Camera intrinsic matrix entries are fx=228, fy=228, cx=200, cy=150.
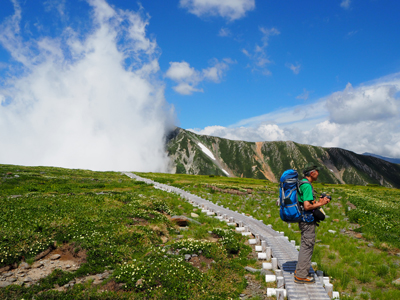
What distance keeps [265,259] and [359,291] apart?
13.5 feet

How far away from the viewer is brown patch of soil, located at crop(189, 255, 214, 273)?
10719 mm

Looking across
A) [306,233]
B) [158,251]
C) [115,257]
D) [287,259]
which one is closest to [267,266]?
[287,259]

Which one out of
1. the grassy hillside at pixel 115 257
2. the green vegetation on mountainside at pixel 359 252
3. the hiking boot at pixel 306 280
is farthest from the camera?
the green vegetation on mountainside at pixel 359 252

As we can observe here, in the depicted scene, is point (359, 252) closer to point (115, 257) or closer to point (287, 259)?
point (287, 259)

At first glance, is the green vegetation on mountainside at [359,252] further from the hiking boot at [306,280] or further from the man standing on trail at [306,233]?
the man standing on trail at [306,233]

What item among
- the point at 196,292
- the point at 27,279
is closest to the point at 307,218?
the point at 196,292

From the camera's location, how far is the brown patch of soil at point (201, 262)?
10.7m

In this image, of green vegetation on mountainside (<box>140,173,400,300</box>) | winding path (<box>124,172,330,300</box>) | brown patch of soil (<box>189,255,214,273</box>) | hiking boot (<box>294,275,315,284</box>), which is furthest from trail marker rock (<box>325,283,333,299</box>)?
brown patch of soil (<box>189,255,214,273</box>)

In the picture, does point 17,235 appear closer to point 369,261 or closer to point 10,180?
point 369,261

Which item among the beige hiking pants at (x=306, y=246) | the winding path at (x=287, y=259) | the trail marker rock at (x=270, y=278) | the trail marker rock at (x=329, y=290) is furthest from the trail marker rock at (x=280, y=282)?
the trail marker rock at (x=329, y=290)

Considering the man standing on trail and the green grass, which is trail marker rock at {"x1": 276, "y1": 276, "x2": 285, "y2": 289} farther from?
the green grass

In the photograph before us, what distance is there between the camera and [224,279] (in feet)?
31.6

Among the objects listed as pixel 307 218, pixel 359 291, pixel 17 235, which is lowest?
pixel 359 291

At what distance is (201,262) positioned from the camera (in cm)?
1100
